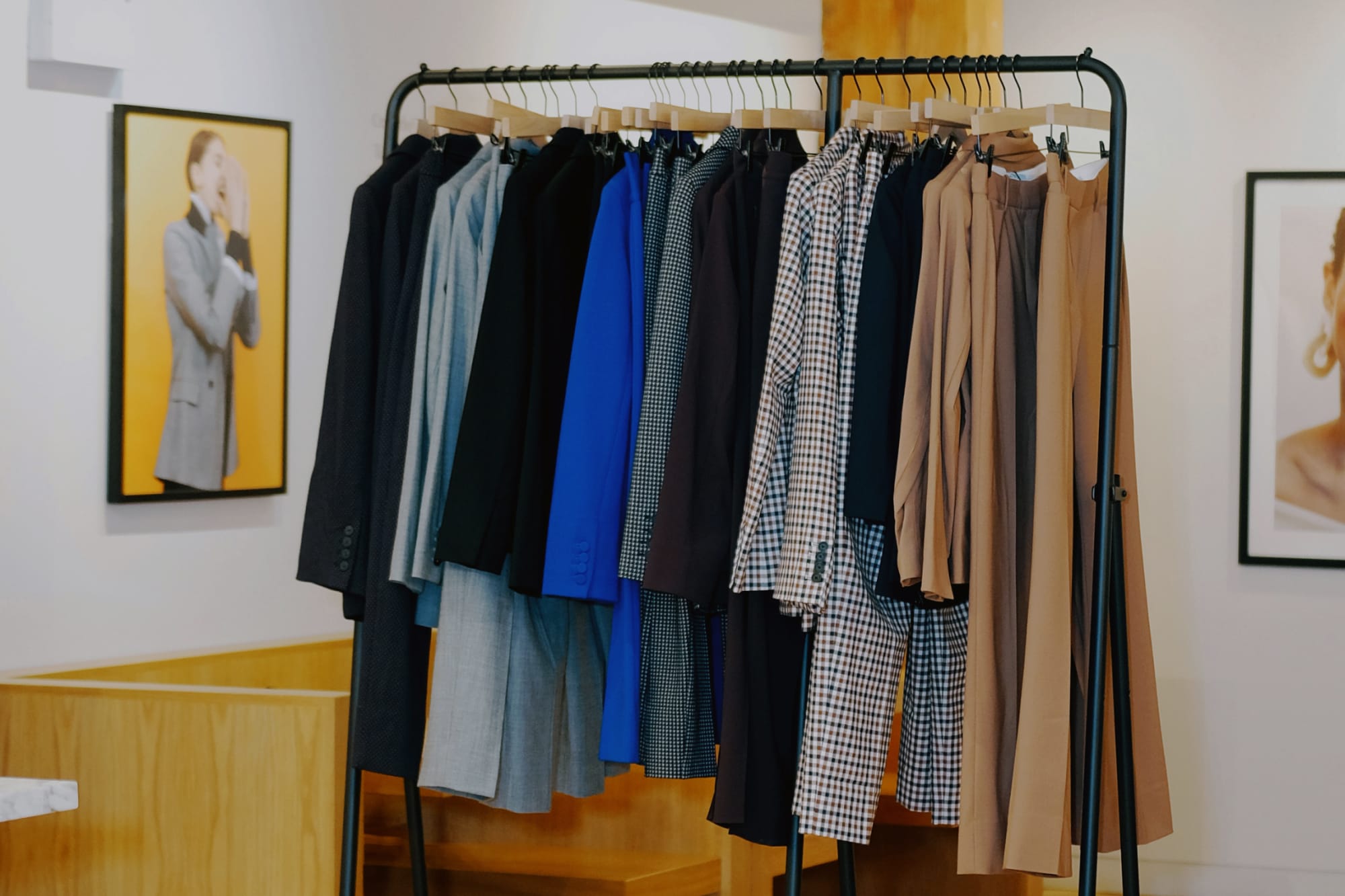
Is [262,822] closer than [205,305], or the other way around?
[262,822]

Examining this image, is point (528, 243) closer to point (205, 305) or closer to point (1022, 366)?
point (1022, 366)

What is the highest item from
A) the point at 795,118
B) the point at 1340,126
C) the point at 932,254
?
the point at 1340,126

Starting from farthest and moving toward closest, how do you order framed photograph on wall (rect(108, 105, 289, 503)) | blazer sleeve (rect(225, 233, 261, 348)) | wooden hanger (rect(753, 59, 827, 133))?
blazer sleeve (rect(225, 233, 261, 348)) → framed photograph on wall (rect(108, 105, 289, 503)) → wooden hanger (rect(753, 59, 827, 133))

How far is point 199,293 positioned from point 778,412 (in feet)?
5.72

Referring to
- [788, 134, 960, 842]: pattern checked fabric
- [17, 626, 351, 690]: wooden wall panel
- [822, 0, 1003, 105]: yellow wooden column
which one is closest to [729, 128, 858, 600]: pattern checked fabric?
[788, 134, 960, 842]: pattern checked fabric

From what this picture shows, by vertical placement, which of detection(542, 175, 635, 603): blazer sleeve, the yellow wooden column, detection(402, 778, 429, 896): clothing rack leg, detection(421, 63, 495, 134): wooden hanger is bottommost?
detection(402, 778, 429, 896): clothing rack leg

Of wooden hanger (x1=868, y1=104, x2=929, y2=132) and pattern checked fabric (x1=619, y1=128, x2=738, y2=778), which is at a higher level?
wooden hanger (x1=868, y1=104, x2=929, y2=132)

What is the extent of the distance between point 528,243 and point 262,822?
3.70 feet

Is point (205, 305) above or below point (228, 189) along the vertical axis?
below

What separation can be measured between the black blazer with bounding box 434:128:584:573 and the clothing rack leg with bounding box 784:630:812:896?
0.50 metres

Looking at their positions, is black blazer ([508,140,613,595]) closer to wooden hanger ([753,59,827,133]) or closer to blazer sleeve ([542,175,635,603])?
blazer sleeve ([542,175,635,603])

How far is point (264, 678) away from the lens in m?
3.40

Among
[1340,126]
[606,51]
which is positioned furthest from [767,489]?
→ [1340,126]

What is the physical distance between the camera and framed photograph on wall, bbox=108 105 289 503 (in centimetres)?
319
